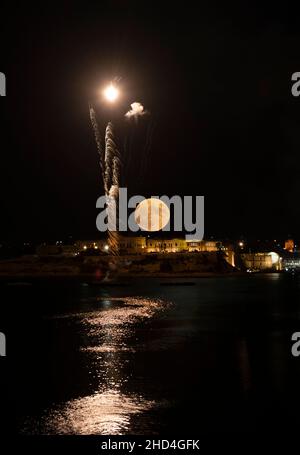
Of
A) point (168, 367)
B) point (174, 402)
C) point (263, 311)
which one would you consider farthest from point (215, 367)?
point (263, 311)

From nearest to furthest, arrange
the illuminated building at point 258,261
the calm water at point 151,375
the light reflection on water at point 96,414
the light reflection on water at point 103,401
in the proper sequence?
the light reflection on water at point 96,414
the light reflection on water at point 103,401
the calm water at point 151,375
the illuminated building at point 258,261

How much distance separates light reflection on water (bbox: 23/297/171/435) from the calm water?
0.06ft

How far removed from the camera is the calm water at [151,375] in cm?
876

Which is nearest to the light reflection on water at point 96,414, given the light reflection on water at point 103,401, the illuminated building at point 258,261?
the light reflection on water at point 103,401

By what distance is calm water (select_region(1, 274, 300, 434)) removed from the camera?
A: 8758 mm

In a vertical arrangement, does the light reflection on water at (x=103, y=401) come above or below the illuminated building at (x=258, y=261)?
above

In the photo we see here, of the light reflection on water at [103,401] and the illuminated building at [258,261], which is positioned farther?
the illuminated building at [258,261]

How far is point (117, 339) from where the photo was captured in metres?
18.0

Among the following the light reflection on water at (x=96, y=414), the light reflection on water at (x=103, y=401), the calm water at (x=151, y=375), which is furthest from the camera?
the calm water at (x=151, y=375)

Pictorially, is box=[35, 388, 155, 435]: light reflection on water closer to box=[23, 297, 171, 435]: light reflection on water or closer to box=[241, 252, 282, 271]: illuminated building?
box=[23, 297, 171, 435]: light reflection on water

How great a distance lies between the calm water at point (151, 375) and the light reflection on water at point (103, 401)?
0.06 feet

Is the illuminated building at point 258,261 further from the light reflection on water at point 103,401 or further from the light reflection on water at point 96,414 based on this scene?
the light reflection on water at point 96,414
